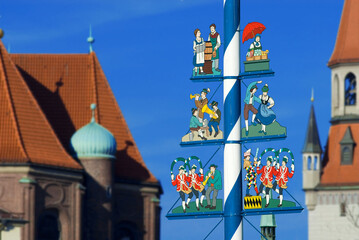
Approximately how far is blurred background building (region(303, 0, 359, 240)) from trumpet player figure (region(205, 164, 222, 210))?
122 metres

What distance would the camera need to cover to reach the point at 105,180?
71812mm

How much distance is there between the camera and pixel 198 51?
91.6ft

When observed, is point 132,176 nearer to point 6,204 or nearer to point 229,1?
point 6,204

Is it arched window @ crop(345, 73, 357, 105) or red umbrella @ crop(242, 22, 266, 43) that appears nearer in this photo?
red umbrella @ crop(242, 22, 266, 43)

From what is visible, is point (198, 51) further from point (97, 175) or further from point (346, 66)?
point (346, 66)

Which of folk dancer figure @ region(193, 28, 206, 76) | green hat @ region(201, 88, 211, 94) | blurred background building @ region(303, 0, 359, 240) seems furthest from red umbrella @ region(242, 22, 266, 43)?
blurred background building @ region(303, 0, 359, 240)

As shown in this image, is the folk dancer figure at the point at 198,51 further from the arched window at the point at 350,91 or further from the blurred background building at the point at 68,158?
the arched window at the point at 350,91

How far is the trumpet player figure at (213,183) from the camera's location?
89.5 feet

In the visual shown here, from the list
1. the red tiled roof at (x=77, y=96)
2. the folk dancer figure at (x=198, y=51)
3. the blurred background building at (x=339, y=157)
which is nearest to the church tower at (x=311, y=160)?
the blurred background building at (x=339, y=157)

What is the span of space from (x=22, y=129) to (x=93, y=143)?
11.9 ft

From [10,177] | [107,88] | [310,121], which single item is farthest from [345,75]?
[10,177]

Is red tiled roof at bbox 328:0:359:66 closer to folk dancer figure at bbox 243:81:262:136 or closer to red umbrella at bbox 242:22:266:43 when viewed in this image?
red umbrella at bbox 242:22:266:43

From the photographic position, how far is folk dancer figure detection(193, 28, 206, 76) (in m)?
27.7

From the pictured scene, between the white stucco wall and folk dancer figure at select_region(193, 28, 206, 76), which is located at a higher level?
the white stucco wall
